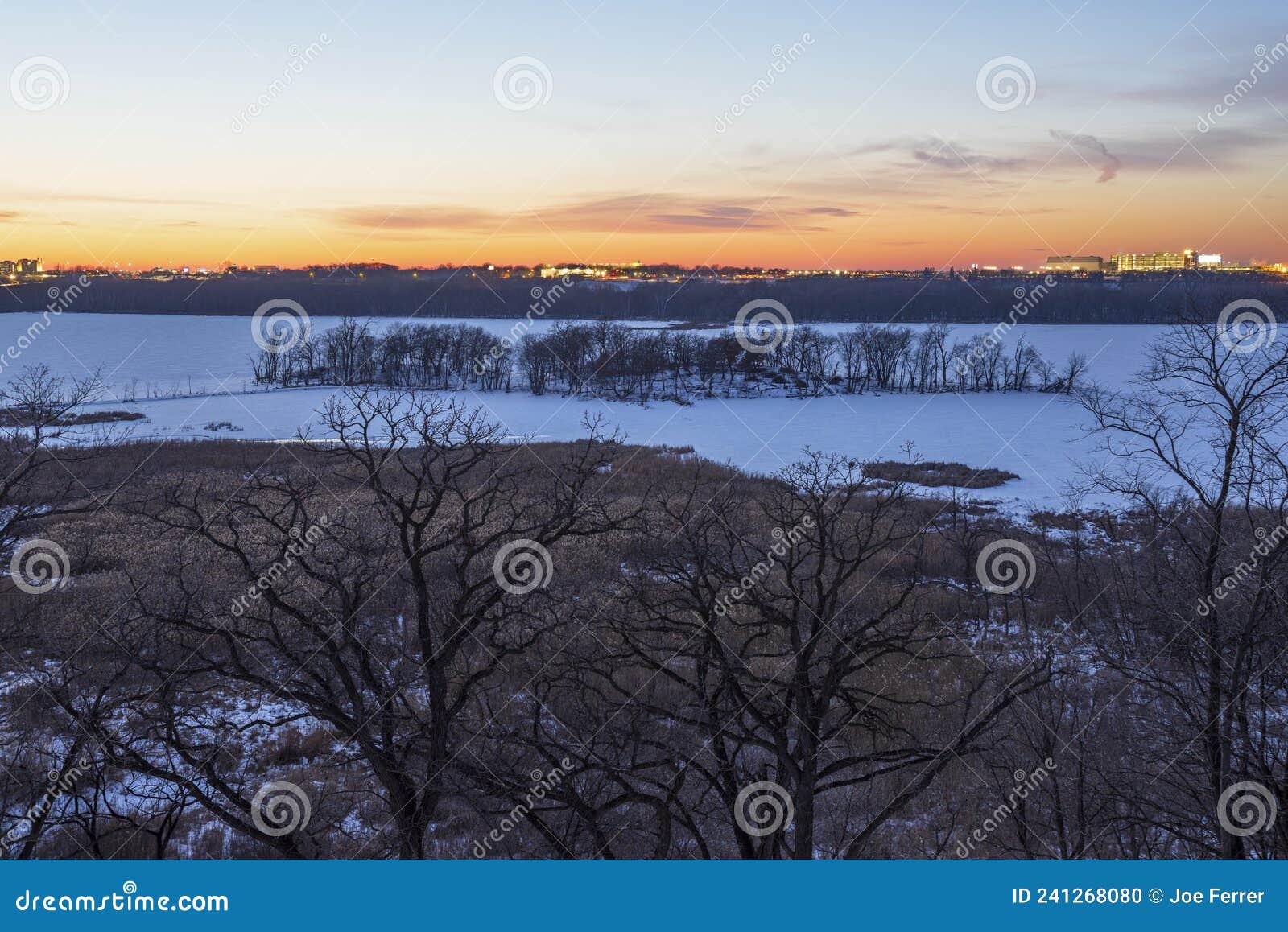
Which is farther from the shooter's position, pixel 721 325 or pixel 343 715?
pixel 721 325

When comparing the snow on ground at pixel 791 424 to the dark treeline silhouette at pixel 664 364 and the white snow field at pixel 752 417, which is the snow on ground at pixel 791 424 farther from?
the dark treeline silhouette at pixel 664 364

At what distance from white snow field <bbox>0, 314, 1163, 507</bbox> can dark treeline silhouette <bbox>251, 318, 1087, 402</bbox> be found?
3.87 metres

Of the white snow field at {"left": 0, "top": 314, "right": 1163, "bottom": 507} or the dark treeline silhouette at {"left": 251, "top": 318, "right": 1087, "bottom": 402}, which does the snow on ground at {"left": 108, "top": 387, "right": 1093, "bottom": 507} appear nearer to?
the white snow field at {"left": 0, "top": 314, "right": 1163, "bottom": 507}

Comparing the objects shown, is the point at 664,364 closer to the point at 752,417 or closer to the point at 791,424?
the point at 752,417

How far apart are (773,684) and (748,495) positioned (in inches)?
863

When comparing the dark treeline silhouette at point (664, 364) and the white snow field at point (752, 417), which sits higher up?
the dark treeline silhouette at point (664, 364)

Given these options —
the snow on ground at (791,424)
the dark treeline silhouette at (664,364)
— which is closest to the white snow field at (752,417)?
the snow on ground at (791,424)

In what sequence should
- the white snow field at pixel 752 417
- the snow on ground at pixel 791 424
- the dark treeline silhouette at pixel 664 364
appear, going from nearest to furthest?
the snow on ground at pixel 791 424 < the white snow field at pixel 752 417 < the dark treeline silhouette at pixel 664 364

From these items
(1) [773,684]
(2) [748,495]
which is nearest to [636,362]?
(2) [748,495]

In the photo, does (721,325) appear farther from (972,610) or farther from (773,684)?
(773,684)

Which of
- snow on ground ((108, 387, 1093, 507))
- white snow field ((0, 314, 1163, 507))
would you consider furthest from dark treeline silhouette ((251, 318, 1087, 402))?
snow on ground ((108, 387, 1093, 507))

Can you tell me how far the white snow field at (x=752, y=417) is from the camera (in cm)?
4359

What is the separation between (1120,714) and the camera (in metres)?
14.0

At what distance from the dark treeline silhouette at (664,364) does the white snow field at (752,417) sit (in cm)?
387
